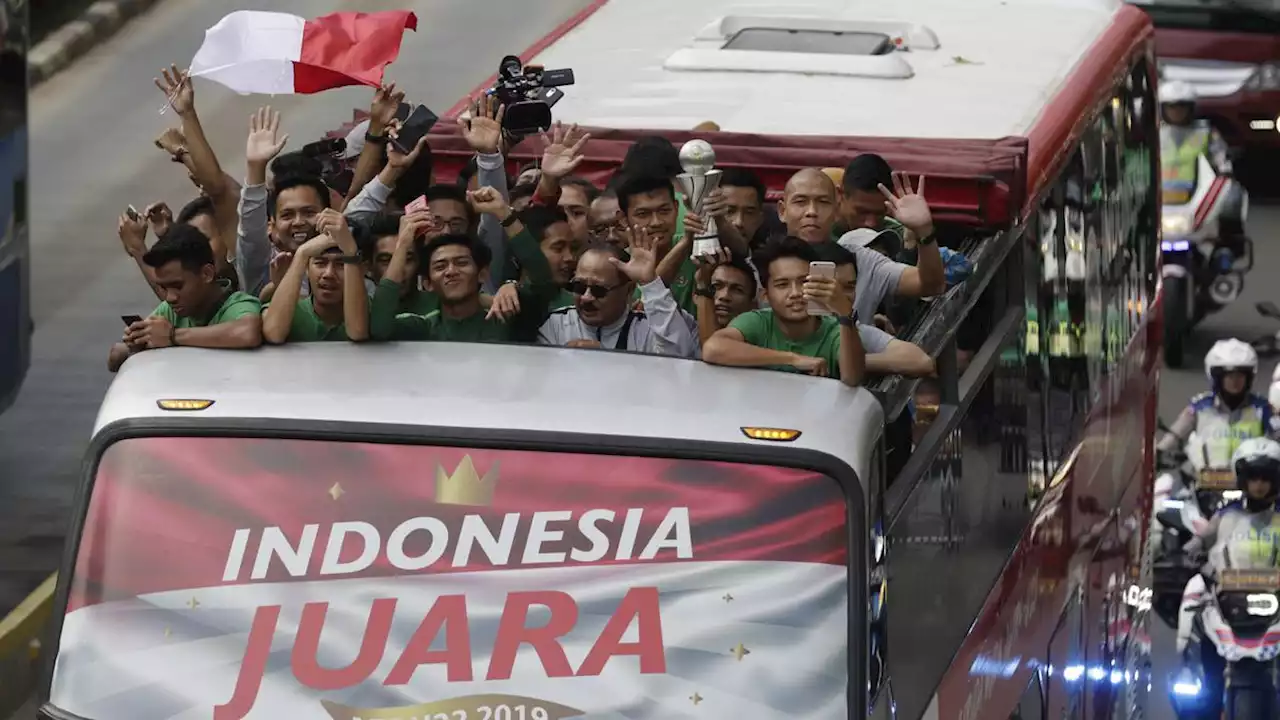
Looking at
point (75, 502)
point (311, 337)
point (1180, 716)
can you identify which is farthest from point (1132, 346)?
point (75, 502)

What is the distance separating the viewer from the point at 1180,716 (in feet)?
38.1

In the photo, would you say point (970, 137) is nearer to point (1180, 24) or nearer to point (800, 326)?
point (800, 326)

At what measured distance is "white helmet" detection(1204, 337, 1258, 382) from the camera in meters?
12.5

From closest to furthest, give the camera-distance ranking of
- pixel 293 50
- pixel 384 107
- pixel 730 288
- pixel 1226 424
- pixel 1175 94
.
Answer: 1. pixel 730 288
2. pixel 384 107
3. pixel 293 50
4. pixel 1226 424
5. pixel 1175 94

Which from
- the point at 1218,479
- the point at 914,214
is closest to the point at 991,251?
the point at 914,214

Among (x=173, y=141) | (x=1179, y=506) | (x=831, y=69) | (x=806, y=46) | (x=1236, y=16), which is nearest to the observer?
(x=173, y=141)

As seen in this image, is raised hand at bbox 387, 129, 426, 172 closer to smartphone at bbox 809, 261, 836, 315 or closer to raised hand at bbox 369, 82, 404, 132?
raised hand at bbox 369, 82, 404, 132

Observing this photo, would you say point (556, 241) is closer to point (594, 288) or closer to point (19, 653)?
point (594, 288)

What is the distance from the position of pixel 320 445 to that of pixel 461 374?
16.0 inches

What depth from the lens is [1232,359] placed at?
496 inches

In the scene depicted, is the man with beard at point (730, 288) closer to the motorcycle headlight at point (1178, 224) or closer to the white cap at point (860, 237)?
the white cap at point (860, 237)

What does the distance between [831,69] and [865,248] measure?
2.33m

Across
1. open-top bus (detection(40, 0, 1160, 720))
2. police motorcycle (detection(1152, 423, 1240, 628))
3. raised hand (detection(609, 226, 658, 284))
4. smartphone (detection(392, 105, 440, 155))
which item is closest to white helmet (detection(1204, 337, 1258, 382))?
police motorcycle (detection(1152, 423, 1240, 628))

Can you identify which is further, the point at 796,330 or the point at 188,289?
the point at 188,289
